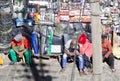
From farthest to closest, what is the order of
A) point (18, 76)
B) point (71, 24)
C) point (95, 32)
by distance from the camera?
point (71, 24) → point (18, 76) → point (95, 32)

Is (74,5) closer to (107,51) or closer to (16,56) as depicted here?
(107,51)

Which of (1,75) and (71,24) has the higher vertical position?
(71,24)

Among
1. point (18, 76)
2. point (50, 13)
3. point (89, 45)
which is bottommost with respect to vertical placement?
point (18, 76)

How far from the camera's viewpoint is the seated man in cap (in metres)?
9.57

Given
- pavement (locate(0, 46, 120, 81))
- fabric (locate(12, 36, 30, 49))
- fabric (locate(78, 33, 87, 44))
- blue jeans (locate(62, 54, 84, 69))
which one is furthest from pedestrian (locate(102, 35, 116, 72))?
fabric (locate(12, 36, 30, 49))

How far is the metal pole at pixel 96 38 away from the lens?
183 inches

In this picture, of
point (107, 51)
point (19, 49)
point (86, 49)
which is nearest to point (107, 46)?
point (107, 51)

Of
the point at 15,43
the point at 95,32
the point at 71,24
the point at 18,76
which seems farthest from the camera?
the point at 71,24

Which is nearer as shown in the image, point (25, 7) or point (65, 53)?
point (65, 53)

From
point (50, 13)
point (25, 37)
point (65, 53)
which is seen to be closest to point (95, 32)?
point (65, 53)

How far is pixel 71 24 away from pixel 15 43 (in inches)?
75.6

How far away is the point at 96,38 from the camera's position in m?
4.70

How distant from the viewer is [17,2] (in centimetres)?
1126

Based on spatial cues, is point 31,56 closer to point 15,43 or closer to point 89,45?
point 15,43
